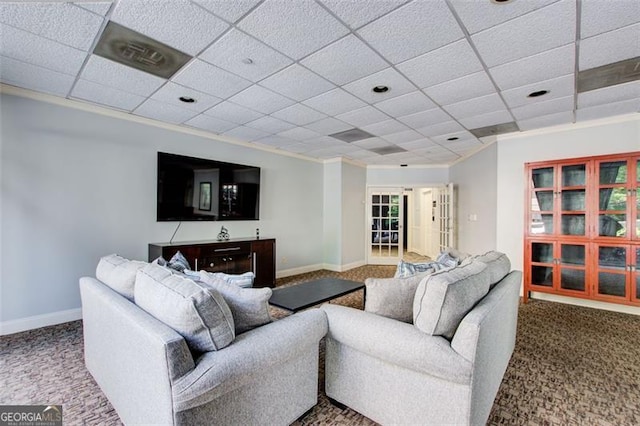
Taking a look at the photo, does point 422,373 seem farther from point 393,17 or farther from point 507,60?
point 507,60

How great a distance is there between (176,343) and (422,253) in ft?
29.5

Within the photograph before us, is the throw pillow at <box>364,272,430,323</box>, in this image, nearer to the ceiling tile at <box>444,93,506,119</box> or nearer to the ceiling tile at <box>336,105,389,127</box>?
the ceiling tile at <box>336,105,389,127</box>

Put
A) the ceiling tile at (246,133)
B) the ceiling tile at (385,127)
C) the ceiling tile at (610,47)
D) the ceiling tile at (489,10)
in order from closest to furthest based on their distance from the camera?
the ceiling tile at (489,10)
the ceiling tile at (610,47)
the ceiling tile at (385,127)
the ceiling tile at (246,133)

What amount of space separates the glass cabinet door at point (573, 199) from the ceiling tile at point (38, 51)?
228 inches

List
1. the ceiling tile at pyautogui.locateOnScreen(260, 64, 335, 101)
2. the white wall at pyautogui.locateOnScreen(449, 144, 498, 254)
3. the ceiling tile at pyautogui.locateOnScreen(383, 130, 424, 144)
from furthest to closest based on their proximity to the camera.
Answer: the white wall at pyautogui.locateOnScreen(449, 144, 498, 254) < the ceiling tile at pyautogui.locateOnScreen(383, 130, 424, 144) < the ceiling tile at pyautogui.locateOnScreen(260, 64, 335, 101)

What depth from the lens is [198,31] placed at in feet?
6.95

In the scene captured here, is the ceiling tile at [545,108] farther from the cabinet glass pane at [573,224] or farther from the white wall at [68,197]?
the white wall at [68,197]

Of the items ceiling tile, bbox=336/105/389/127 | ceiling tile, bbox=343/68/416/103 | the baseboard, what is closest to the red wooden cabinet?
ceiling tile, bbox=336/105/389/127

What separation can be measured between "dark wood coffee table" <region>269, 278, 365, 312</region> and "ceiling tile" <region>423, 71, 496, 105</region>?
7.47ft

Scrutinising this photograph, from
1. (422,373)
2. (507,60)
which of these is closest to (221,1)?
(507,60)

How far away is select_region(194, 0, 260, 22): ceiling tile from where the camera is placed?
6.02 ft

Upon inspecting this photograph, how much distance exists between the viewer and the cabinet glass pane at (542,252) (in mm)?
4293

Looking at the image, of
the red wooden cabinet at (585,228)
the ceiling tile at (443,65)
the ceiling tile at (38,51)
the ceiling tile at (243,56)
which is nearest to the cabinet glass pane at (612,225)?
the red wooden cabinet at (585,228)

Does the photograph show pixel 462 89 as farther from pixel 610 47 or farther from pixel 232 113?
pixel 232 113
